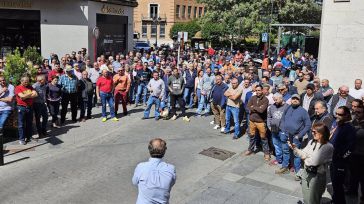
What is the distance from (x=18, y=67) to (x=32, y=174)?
4.09 metres

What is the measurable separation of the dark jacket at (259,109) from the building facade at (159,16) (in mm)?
57044

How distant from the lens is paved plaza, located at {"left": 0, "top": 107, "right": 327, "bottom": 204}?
25.7 ft

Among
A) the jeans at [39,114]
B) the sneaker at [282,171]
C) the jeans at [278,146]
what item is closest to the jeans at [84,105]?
the jeans at [39,114]

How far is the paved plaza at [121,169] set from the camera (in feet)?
25.7

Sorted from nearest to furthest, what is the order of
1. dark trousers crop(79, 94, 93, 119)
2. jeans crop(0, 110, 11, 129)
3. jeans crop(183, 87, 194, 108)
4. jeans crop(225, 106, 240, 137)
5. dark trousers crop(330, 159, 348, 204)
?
1. dark trousers crop(330, 159, 348, 204)
2. jeans crop(0, 110, 11, 129)
3. jeans crop(225, 106, 240, 137)
4. dark trousers crop(79, 94, 93, 119)
5. jeans crop(183, 87, 194, 108)

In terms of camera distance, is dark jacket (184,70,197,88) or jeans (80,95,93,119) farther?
dark jacket (184,70,197,88)

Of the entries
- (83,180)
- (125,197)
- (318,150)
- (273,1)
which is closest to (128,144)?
(83,180)

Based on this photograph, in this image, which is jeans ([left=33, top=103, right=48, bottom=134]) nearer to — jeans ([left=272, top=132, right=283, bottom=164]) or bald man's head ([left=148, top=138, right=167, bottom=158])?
jeans ([left=272, top=132, right=283, bottom=164])

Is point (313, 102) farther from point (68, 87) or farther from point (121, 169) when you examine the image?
point (68, 87)

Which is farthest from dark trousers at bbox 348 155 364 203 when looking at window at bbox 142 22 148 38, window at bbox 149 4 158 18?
window at bbox 142 22 148 38

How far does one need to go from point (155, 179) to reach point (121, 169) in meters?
4.66

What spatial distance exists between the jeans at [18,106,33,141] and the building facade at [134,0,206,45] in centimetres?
5599

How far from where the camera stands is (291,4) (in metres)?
38.8

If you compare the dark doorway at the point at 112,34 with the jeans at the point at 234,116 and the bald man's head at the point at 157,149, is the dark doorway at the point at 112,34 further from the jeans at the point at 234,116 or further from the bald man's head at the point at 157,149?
the bald man's head at the point at 157,149
